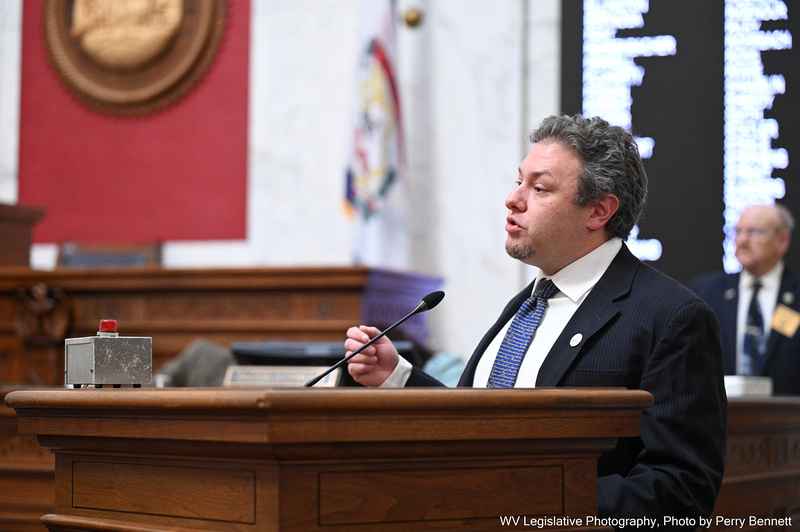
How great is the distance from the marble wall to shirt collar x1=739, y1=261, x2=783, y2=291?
2.20 m

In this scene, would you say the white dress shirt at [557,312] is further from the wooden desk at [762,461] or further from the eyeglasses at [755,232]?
the eyeglasses at [755,232]

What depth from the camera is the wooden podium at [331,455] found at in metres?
1.66

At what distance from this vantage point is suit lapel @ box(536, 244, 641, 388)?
99.2 inches

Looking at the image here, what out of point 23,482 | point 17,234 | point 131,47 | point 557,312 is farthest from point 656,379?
point 131,47

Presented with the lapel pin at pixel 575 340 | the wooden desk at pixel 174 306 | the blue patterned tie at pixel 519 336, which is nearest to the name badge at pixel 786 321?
the wooden desk at pixel 174 306

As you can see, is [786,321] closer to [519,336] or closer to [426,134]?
[426,134]

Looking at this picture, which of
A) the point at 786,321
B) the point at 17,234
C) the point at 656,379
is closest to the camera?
the point at 656,379

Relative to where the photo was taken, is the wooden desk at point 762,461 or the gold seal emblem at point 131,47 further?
the gold seal emblem at point 131,47

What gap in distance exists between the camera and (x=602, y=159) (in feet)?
9.30

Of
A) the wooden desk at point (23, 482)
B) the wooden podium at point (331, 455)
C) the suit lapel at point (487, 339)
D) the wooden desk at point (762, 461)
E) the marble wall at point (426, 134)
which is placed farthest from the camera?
the marble wall at point (426, 134)

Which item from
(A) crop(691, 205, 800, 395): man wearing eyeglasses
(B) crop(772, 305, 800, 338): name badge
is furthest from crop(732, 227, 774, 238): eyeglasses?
(B) crop(772, 305, 800, 338): name badge

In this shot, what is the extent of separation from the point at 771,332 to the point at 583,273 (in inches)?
145

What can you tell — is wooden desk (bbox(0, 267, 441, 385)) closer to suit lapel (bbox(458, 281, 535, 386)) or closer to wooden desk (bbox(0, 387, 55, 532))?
wooden desk (bbox(0, 387, 55, 532))

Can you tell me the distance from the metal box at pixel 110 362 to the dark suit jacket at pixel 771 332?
166 inches
